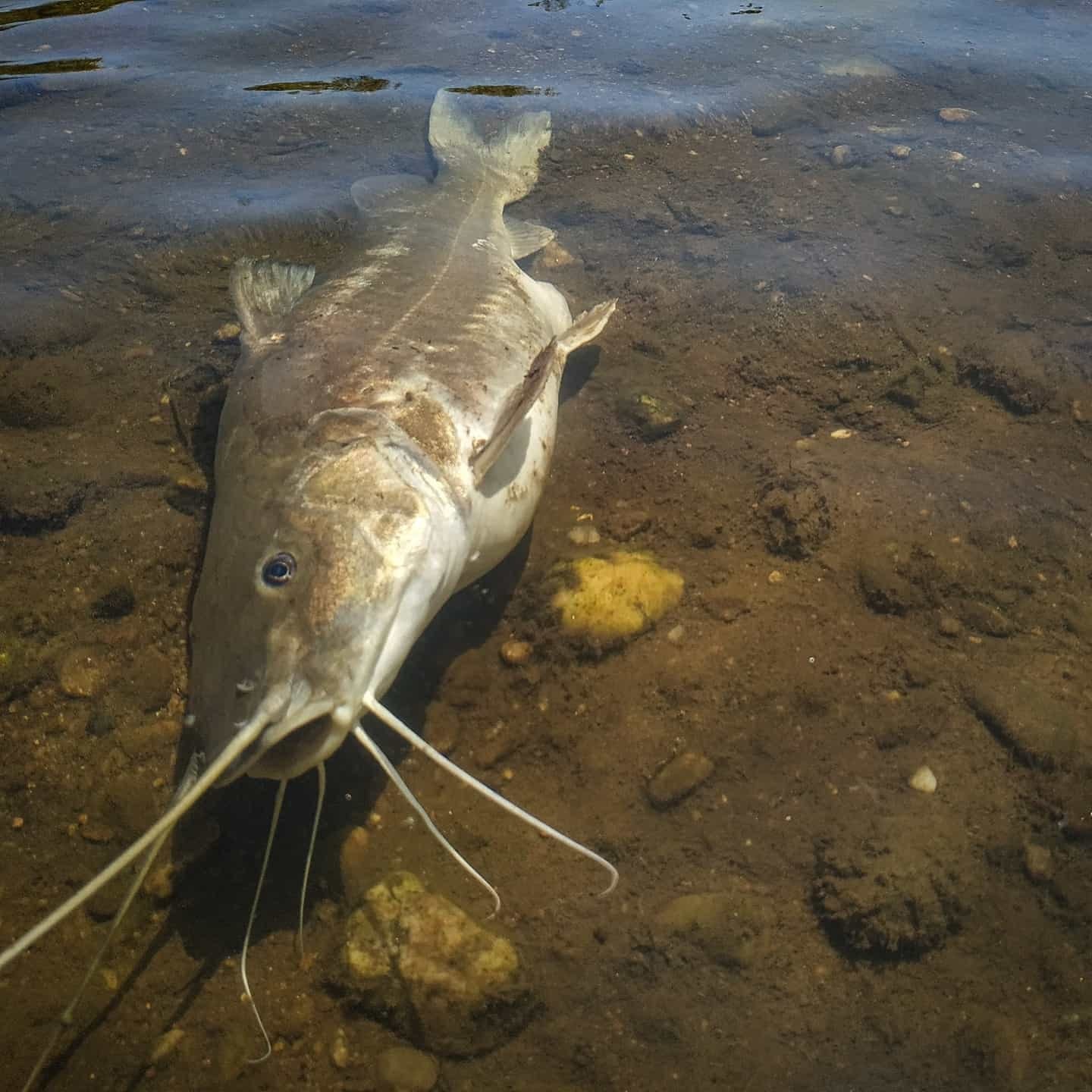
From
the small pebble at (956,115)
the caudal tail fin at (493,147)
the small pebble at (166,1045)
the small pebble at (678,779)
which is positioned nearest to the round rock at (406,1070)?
the small pebble at (166,1045)

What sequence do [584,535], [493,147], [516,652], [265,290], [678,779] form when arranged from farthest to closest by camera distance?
[493,147] < [265,290] < [584,535] < [516,652] < [678,779]

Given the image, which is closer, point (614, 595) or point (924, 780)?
point (924, 780)

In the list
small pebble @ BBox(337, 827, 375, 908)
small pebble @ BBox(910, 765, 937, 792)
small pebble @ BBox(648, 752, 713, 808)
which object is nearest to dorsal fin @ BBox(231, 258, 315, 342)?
small pebble @ BBox(337, 827, 375, 908)

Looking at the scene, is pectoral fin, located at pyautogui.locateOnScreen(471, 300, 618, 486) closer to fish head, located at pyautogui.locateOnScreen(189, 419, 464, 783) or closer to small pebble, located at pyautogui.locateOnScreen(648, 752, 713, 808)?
fish head, located at pyautogui.locateOnScreen(189, 419, 464, 783)

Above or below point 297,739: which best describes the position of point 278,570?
above

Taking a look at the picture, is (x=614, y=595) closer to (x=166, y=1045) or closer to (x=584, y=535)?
(x=584, y=535)

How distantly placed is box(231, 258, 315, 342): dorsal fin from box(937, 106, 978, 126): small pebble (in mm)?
4482

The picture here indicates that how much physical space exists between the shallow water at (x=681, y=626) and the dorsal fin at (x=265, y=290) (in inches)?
19.6

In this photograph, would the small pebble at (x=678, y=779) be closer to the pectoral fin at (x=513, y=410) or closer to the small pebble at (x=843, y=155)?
the pectoral fin at (x=513, y=410)

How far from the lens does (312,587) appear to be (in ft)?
7.64

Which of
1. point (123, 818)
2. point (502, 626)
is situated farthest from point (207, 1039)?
point (502, 626)

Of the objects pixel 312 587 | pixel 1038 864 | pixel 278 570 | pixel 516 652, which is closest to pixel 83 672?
pixel 278 570

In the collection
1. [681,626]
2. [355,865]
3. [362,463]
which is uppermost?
[362,463]

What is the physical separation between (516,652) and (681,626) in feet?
2.05
